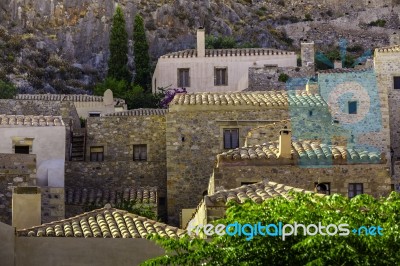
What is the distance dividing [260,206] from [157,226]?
6.99 m

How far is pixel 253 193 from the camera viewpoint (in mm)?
32438

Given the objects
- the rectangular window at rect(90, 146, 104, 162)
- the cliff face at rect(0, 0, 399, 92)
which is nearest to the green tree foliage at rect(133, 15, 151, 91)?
the cliff face at rect(0, 0, 399, 92)

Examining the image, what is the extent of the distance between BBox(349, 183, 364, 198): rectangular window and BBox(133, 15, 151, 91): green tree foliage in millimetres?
33780

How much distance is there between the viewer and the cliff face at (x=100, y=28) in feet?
264

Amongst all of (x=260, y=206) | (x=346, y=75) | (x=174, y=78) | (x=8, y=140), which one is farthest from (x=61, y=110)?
(x=260, y=206)

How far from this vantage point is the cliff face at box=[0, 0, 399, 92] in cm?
8050

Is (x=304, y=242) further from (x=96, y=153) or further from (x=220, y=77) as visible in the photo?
(x=220, y=77)

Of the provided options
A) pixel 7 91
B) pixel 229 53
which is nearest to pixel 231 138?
pixel 229 53

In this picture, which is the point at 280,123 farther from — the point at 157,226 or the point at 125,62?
the point at 125,62

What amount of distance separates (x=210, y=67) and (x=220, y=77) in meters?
0.66

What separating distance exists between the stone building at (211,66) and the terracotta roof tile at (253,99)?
17.7 m

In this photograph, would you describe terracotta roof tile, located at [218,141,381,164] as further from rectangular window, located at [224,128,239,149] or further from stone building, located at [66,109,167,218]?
stone building, located at [66,109,167,218]

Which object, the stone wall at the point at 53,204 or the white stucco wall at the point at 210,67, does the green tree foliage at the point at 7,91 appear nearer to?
the white stucco wall at the point at 210,67

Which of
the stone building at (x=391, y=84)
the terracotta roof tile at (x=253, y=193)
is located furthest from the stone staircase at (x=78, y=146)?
→ the terracotta roof tile at (x=253, y=193)
